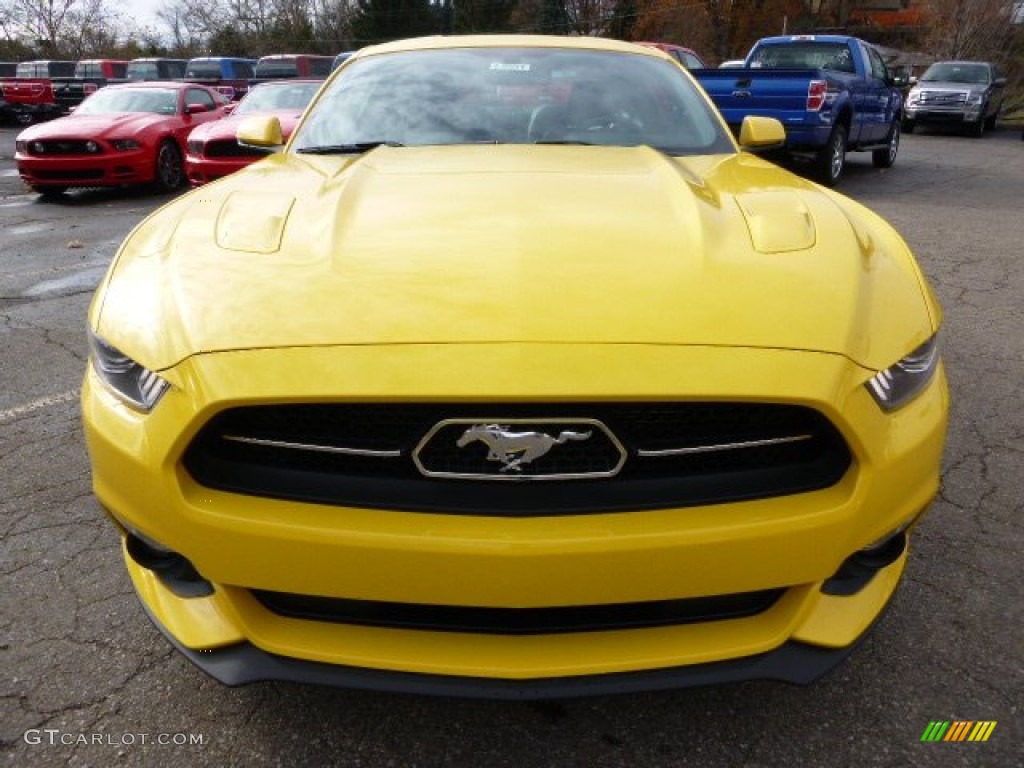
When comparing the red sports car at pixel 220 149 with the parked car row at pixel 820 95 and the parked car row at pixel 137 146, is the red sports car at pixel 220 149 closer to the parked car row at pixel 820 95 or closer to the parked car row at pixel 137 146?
the parked car row at pixel 137 146

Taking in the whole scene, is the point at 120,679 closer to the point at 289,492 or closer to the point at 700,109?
the point at 289,492

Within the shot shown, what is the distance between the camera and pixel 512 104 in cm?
296

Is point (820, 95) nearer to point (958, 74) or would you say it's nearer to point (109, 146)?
point (109, 146)

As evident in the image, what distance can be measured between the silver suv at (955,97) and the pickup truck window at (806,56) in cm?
971

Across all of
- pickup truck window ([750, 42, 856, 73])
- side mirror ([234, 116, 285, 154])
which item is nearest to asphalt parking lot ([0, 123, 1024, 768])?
side mirror ([234, 116, 285, 154])

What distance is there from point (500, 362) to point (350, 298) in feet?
1.22

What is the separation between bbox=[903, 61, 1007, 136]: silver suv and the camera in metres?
19.2

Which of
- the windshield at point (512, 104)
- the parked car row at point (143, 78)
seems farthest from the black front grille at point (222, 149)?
the parked car row at point (143, 78)

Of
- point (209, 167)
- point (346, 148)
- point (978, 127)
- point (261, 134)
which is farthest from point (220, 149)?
point (978, 127)

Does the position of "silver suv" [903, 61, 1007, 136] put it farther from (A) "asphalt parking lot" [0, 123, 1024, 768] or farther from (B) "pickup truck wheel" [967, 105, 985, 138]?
(A) "asphalt parking lot" [0, 123, 1024, 768]

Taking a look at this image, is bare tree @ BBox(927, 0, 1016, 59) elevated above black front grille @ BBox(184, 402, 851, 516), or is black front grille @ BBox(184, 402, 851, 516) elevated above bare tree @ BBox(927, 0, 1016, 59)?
bare tree @ BBox(927, 0, 1016, 59)

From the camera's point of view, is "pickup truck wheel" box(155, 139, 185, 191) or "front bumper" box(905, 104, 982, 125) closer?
"pickup truck wheel" box(155, 139, 185, 191)

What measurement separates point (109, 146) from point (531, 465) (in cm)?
1055

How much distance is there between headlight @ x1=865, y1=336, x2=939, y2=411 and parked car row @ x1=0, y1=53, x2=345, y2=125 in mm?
21341
